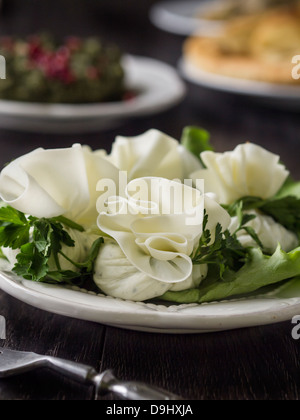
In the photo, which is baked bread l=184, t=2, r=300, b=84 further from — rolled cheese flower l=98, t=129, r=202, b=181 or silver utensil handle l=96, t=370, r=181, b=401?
silver utensil handle l=96, t=370, r=181, b=401

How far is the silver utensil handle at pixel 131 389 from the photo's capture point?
1.99 ft

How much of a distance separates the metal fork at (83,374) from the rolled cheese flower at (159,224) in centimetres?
11

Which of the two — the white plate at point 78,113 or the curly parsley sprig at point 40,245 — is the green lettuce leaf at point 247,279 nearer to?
the curly parsley sprig at point 40,245

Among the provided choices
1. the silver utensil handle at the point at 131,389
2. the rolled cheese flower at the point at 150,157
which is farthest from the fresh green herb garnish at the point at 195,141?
the silver utensil handle at the point at 131,389

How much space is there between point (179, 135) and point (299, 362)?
99cm

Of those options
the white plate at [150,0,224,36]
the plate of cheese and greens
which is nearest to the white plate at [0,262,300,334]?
the plate of cheese and greens

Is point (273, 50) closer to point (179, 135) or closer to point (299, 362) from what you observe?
point (179, 135)

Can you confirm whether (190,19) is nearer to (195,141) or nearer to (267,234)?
(195,141)

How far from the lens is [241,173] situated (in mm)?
818

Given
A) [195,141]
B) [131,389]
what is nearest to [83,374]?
[131,389]

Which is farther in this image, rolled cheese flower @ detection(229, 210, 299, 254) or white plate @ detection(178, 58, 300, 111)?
white plate @ detection(178, 58, 300, 111)

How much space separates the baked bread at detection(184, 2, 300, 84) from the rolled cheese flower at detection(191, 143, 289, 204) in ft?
3.14

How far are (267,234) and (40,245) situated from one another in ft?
0.84

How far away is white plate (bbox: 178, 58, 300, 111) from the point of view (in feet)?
5.64
